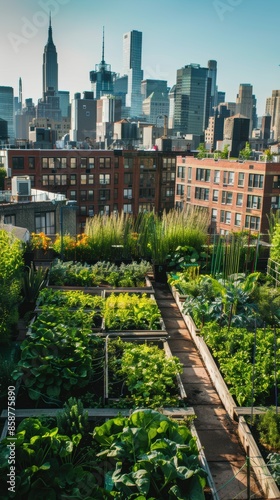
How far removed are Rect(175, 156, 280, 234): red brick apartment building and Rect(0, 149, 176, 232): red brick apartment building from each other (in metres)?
4.68

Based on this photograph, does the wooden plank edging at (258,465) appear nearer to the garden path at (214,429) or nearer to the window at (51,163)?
the garden path at (214,429)

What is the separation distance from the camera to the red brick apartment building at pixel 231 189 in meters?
48.4

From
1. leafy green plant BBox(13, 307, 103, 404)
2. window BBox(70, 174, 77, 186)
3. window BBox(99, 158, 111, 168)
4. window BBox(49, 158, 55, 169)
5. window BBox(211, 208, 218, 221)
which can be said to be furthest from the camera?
window BBox(99, 158, 111, 168)

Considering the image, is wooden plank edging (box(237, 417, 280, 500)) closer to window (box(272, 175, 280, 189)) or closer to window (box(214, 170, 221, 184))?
window (box(272, 175, 280, 189))

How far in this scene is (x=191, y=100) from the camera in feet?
588

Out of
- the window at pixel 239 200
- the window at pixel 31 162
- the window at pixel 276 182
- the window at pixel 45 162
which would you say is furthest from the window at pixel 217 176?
the window at pixel 31 162

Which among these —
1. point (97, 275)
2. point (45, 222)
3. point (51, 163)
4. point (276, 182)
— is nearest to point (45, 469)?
point (97, 275)

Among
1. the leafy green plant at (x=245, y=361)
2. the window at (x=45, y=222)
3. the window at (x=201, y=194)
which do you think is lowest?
the window at (x=201, y=194)

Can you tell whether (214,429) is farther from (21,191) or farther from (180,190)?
(180,190)

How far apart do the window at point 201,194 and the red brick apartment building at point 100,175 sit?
5.94 m

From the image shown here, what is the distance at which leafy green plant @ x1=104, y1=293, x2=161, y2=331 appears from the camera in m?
7.48

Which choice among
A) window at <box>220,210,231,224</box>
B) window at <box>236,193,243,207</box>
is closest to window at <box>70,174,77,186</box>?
window at <box>220,210,231,224</box>

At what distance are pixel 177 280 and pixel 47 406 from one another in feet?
14.6

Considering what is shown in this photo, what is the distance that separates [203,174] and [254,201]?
888cm
